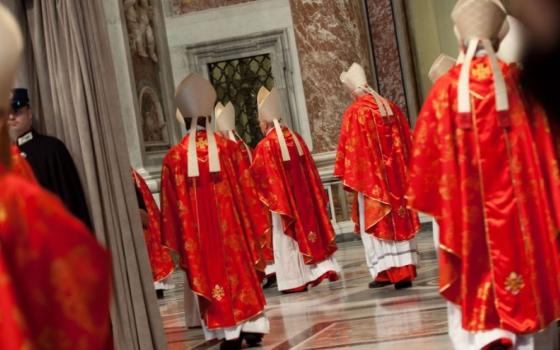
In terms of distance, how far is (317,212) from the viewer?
400 inches

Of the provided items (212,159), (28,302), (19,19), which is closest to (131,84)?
(212,159)

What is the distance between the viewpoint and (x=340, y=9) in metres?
15.2

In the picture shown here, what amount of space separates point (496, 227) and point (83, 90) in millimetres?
2279

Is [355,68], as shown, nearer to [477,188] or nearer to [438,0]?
[477,188]

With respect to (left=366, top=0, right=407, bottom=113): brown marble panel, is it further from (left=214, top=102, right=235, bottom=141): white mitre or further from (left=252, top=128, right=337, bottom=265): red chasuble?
(left=252, top=128, right=337, bottom=265): red chasuble

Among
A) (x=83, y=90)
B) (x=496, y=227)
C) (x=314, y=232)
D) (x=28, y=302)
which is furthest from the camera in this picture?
(x=314, y=232)

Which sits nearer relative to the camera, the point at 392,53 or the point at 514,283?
the point at 514,283

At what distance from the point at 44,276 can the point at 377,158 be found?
275 inches

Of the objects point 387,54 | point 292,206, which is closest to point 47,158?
point 292,206

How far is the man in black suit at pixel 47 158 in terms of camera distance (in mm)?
5148

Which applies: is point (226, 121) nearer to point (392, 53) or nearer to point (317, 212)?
point (317, 212)

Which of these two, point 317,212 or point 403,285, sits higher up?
point 317,212

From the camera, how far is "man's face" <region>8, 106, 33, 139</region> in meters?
5.18

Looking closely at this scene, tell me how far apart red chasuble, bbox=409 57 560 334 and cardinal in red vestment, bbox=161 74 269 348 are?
216 cm
